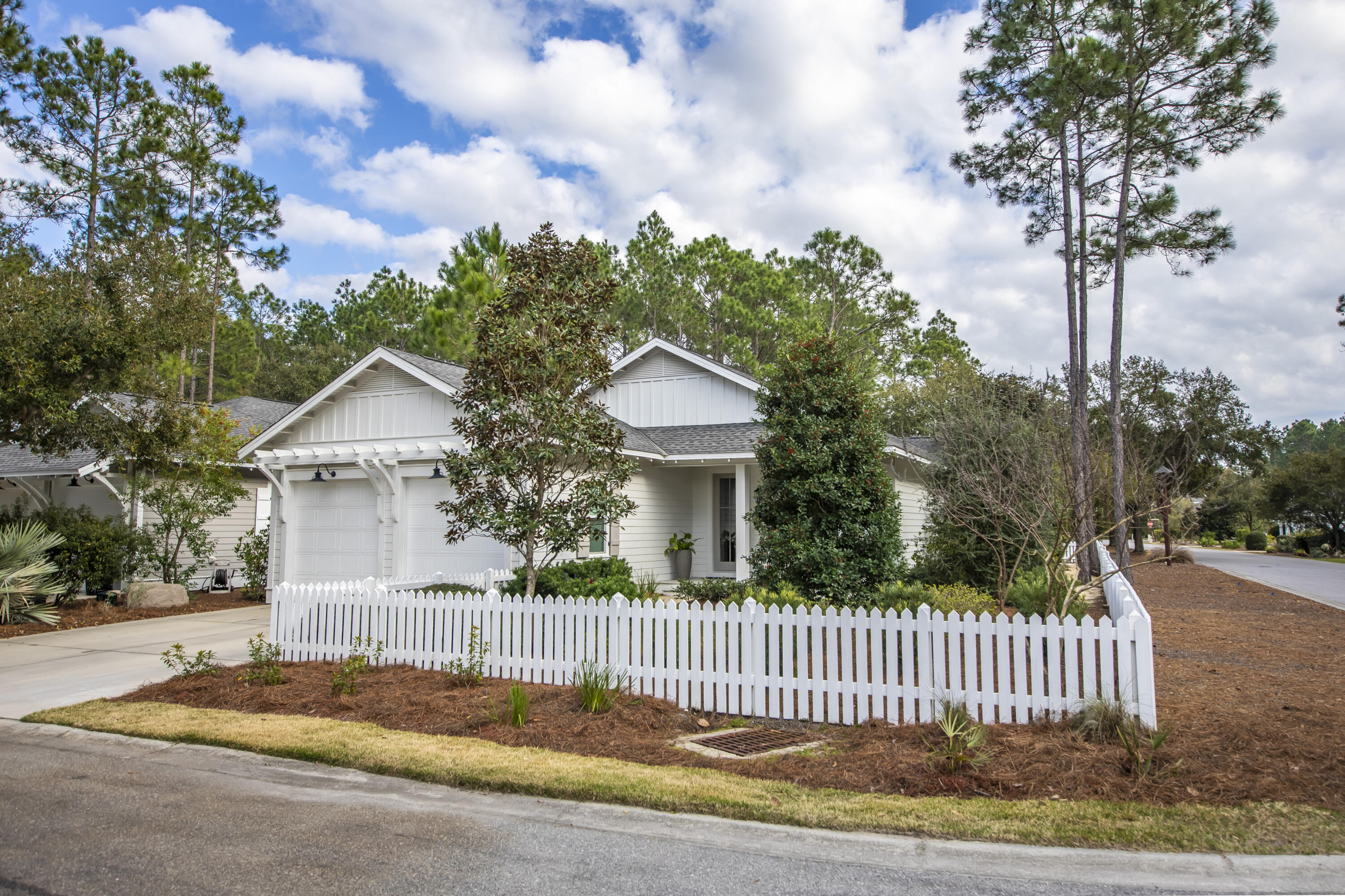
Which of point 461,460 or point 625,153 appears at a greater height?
point 625,153

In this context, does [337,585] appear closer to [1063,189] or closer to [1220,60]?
[1063,189]

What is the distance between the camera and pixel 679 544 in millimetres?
16828

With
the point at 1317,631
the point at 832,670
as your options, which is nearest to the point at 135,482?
the point at 832,670

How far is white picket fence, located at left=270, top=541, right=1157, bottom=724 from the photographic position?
6.15m

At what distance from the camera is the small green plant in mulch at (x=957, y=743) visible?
17.3 ft

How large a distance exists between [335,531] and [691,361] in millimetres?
8346

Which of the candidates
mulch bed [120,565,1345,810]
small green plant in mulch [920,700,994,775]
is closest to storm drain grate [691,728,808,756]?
mulch bed [120,565,1345,810]

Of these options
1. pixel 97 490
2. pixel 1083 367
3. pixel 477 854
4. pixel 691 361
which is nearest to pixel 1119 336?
pixel 1083 367

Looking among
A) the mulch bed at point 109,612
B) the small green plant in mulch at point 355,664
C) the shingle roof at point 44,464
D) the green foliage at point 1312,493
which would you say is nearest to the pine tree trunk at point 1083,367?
the small green plant in mulch at point 355,664

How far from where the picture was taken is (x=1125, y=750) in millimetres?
5340

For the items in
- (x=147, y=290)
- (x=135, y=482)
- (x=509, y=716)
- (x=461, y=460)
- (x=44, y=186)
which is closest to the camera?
(x=509, y=716)

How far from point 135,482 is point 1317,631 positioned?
20699mm

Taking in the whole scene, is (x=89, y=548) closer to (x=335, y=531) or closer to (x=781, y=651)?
(x=335, y=531)

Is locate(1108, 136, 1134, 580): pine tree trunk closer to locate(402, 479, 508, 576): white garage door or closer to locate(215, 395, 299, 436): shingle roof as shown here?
locate(402, 479, 508, 576): white garage door
